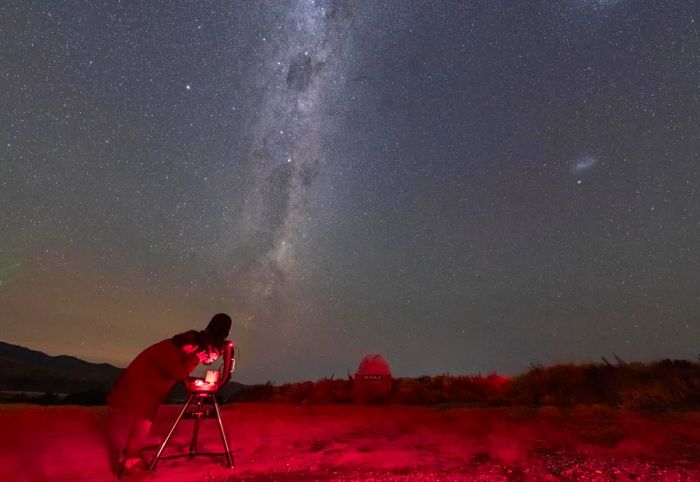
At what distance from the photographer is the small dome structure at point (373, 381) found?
17.6 m

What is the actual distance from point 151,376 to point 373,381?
13.1 m

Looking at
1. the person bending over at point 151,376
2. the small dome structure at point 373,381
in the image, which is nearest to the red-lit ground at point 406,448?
the person bending over at point 151,376

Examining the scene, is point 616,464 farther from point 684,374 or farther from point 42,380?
point 42,380

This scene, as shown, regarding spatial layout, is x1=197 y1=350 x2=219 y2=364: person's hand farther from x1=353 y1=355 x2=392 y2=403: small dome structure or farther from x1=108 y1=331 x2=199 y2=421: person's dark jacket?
x1=353 y1=355 x2=392 y2=403: small dome structure

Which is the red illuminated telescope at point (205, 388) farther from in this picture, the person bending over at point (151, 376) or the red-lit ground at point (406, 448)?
the red-lit ground at point (406, 448)

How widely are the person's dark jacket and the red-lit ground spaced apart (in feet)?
2.67

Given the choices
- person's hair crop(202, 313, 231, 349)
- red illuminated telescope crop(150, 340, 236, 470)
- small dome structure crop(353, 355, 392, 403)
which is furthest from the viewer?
small dome structure crop(353, 355, 392, 403)

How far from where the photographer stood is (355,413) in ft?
42.0

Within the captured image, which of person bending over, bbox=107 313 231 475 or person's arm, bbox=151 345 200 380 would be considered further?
person's arm, bbox=151 345 200 380

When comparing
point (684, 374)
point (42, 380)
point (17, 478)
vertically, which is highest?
point (42, 380)

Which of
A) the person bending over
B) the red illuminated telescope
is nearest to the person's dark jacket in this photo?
the person bending over

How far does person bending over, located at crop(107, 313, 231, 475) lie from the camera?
220 inches

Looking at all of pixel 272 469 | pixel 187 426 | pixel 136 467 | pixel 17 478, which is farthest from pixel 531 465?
pixel 187 426

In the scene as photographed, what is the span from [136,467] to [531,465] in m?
4.79
